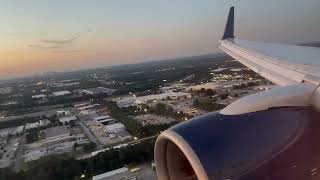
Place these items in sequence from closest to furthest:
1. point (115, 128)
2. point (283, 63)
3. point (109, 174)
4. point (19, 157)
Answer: point (283, 63)
point (109, 174)
point (19, 157)
point (115, 128)

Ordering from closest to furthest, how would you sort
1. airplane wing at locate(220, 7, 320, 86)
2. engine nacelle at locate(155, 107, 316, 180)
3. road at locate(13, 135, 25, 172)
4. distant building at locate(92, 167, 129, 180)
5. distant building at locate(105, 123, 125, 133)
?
engine nacelle at locate(155, 107, 316, 180)
airplane wing at locate(220, 7, 320, 86)
distant building at locate(92, 167, 129, 180)
road at locate(13, 135, 25, 172)
distant building at locate(105, 123, 125, 133)

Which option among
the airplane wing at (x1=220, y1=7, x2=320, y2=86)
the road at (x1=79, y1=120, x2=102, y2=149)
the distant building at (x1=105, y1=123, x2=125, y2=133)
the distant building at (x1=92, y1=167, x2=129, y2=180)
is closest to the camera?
the airplane wing at (x1=220, y1=7, x2=320, y2=86)

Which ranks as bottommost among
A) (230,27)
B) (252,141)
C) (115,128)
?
(115,128)

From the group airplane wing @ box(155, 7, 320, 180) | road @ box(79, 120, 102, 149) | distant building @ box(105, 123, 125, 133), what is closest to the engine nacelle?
airplane wing @ box(155, 7, 320, 180)

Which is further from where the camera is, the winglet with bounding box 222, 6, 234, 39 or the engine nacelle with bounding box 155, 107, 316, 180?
the winglet with bounding box 222, 6, 234, 39

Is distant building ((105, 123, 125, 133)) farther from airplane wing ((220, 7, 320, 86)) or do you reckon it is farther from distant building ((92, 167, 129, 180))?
airplane wing ((220, 7, 320, 86))

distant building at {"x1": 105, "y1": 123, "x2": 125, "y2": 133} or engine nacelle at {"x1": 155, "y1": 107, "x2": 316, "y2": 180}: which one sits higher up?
engine nacelle at {"x1": 155, "y1": 107, "x2": 316, "y2": 180}

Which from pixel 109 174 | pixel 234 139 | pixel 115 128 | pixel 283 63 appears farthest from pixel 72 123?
pixel 234 139

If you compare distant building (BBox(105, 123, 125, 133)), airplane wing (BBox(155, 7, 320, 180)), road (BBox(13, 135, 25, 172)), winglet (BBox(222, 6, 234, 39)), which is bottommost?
road (BBox(13, 135, 25, 172))

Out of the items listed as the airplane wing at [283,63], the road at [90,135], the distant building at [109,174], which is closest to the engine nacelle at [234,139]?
the airplane wing at [283,63]

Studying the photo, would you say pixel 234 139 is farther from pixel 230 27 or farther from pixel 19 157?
pixel 19 157
